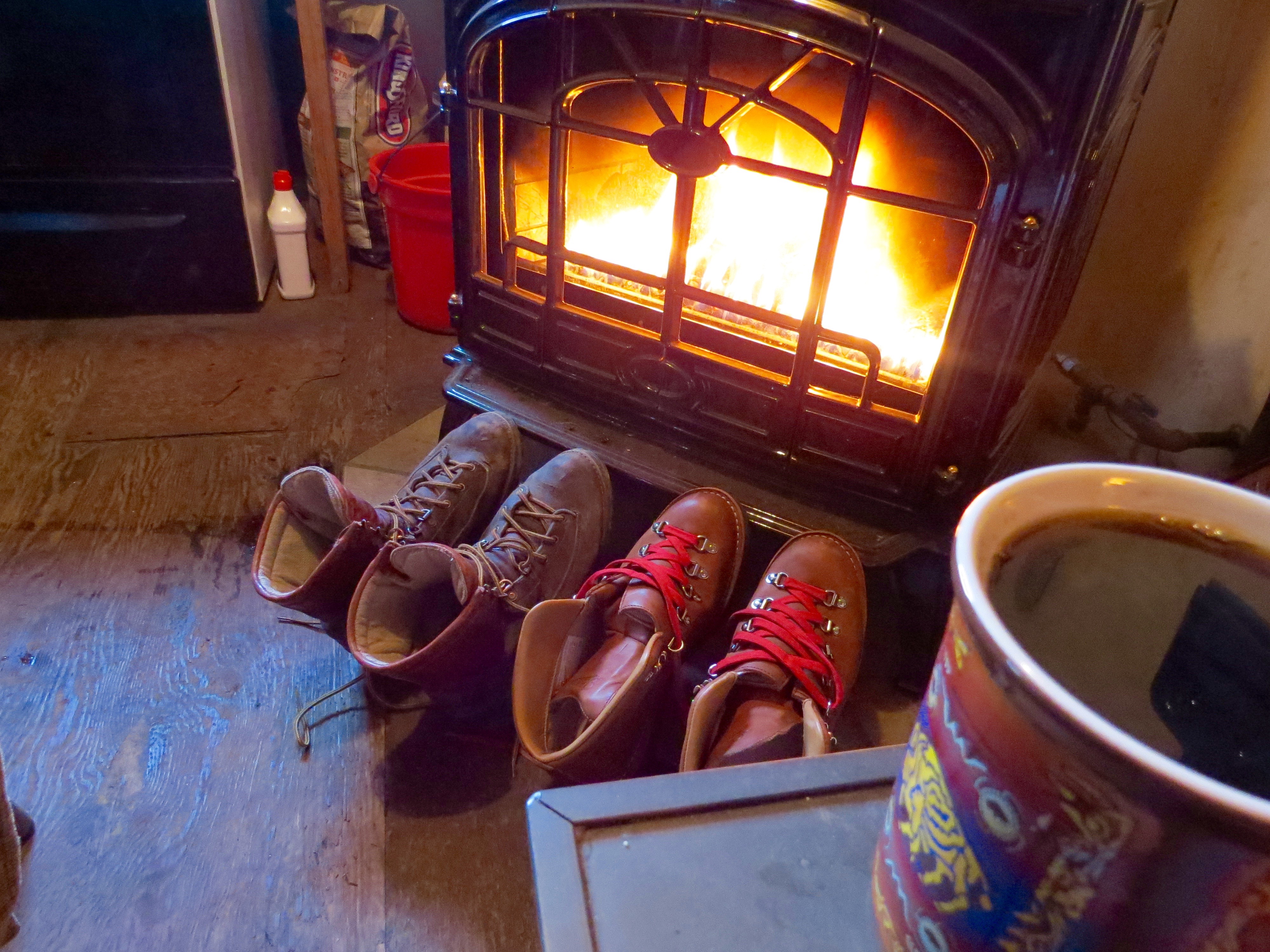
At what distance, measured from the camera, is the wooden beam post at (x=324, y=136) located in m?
1.60

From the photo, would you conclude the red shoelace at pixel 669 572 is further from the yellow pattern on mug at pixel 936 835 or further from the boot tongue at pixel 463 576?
the yellow pattern on mug at pixel 936 835

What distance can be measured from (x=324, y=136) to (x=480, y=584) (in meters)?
1.24

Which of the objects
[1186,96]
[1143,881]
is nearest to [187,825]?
[1143,881]

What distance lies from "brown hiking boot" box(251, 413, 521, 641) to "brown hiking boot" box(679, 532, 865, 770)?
1.29 ft

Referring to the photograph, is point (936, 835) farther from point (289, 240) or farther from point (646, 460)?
point (289, 240)

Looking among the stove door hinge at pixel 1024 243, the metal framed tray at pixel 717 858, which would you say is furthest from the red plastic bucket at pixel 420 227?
the metal framed tray at pixel 717 858

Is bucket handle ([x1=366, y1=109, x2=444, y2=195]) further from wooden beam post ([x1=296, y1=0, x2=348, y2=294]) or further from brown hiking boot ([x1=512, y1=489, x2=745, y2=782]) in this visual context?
brown hiking boot ([x1=512, y1=489, x2=745, y2=782])

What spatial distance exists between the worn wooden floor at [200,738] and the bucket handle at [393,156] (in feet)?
1.61

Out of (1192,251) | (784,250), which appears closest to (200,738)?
(784,250)

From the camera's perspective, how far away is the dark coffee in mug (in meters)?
0.27

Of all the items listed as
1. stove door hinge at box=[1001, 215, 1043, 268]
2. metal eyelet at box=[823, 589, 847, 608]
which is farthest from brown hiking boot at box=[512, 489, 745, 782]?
stove door hinge at box=[1001, 215, 1043, 268]

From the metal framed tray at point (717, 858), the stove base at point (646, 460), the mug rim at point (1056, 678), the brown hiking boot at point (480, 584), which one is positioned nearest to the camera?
the mug rim at point (1056, 678)

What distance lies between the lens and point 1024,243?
80 cm

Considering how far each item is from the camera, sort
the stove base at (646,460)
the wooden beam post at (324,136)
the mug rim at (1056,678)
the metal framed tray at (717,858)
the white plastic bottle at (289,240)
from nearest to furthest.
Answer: the mug rim at (1056,678) < the metal framed tray at (717,858) < the stove base at (646,460) < the wooden beam post at (324,136) < the white plastic bottle at (289,240)
